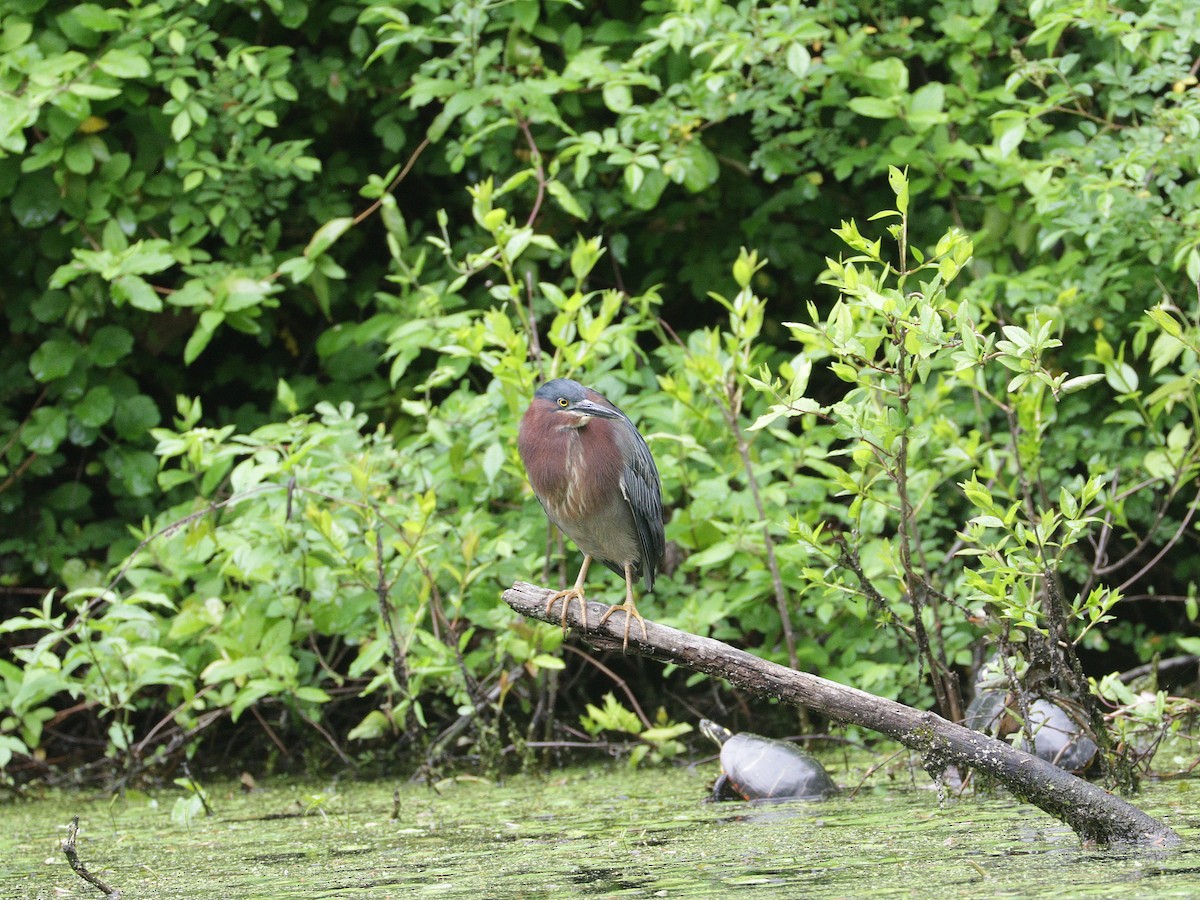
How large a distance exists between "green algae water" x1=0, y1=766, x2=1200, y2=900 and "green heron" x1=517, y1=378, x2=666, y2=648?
68cm

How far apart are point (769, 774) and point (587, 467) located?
1.09 metres

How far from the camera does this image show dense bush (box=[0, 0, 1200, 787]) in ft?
14.6

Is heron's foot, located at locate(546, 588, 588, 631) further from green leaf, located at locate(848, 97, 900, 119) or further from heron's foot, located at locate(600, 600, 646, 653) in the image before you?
green leaf, located at locate(848, 97, 900, 119)

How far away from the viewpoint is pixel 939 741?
2.73m

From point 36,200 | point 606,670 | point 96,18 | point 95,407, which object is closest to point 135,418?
point 95,407

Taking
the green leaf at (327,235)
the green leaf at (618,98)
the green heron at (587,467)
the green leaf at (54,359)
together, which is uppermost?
the green leaf at (618,98)

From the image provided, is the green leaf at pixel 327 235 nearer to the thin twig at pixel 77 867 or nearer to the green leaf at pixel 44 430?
the green leaf at pixel 44 430

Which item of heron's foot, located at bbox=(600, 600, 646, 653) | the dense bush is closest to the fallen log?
heron's foot, located at bbox=(600, 600, 646, 653)

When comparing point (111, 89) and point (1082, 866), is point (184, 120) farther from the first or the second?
point (1082, 866)

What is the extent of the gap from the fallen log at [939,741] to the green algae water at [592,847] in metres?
0.09

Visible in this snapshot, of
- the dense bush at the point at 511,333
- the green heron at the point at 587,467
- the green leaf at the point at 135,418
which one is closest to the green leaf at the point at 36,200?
the dense bush at the point at 511,333

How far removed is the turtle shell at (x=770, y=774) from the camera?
3852 millimetres

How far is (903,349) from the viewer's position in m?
2.87

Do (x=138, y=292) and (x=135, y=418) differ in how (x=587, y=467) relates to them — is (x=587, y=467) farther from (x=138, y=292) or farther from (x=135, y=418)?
(x=135, y=418)
